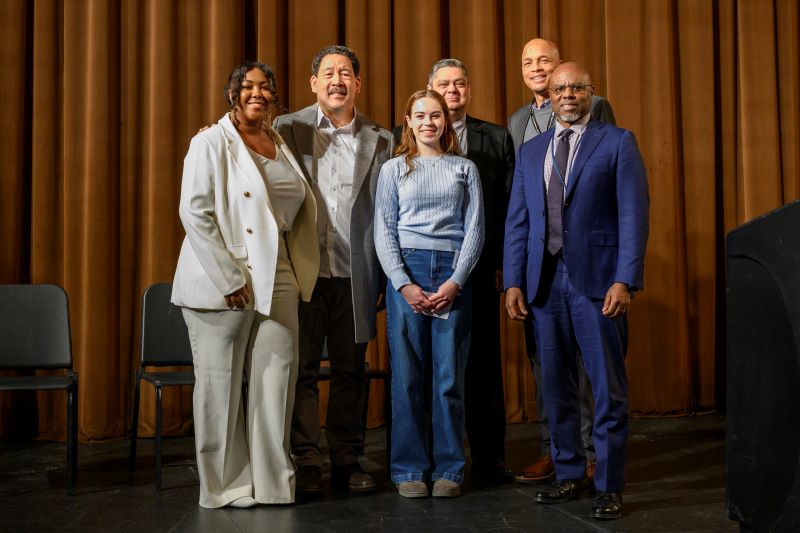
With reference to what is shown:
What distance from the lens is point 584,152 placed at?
10.2 feet

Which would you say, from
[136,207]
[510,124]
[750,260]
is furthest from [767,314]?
[136,207]

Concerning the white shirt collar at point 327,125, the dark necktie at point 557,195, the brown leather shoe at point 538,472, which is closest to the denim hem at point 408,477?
the brown leather shoe at point 538,472

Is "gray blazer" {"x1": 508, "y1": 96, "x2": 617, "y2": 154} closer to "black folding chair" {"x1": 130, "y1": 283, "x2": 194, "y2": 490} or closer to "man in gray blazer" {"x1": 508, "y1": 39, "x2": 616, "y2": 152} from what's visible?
"man in gray blazer" {"x1": 508, "y1": 39, "x2": 616, "y2": 152}

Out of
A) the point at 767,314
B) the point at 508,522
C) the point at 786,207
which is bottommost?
the point at 508,522

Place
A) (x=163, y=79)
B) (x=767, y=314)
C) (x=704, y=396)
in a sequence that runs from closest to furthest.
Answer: (x=767, y=314) < (x=163, y=79) < (x=704, y=396)

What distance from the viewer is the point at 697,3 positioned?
5262 millimetres

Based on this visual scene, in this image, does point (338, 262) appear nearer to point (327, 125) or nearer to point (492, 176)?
point (327, 125)

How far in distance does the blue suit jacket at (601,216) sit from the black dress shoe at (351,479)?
918 mm

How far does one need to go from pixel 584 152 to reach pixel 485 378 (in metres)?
0.99

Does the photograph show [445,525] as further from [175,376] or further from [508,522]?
[175,376]

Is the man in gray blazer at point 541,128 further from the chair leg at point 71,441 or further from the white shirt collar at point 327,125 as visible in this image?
the chair leg at point 71,441

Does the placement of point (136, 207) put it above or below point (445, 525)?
above

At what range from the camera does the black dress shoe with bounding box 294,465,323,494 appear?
3.27 m

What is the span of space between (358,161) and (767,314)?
1883 millimetres
